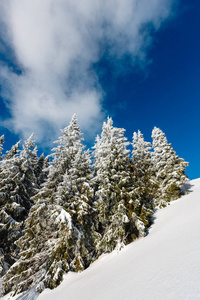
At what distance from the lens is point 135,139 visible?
26.6 m

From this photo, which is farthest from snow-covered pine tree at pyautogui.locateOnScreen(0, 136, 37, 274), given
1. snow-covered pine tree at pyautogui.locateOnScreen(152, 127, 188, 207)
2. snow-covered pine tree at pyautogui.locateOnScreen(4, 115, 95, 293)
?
snow-covered pine tree at pyautogui.locateOnScreen(152, 127, 188, 207)

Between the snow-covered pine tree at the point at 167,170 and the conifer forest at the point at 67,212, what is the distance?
0.43 ft

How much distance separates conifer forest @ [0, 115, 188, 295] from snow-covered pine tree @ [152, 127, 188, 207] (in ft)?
0.43

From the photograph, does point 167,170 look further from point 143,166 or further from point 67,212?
point 67,212

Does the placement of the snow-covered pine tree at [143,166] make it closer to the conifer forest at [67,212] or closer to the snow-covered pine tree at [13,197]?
the conifer forest at [67,212]

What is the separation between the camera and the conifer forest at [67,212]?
1184 cm

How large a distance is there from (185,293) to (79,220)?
10311 millimetres

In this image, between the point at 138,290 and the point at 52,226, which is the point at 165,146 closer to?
the point at 52,226

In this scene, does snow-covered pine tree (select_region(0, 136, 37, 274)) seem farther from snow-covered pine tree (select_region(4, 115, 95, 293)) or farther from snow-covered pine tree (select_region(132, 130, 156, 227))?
snow-covered pine tree (select_region(132, 130, 156, 227))

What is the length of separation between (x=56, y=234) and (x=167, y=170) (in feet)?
49.8

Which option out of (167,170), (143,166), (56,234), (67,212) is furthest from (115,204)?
(167,170)

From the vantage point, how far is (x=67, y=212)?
12242mm

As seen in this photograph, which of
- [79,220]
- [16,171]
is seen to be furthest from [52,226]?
[16,171]

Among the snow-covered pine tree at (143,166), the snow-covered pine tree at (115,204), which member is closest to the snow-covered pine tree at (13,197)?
the snow-covered pine tree at (115,204)
